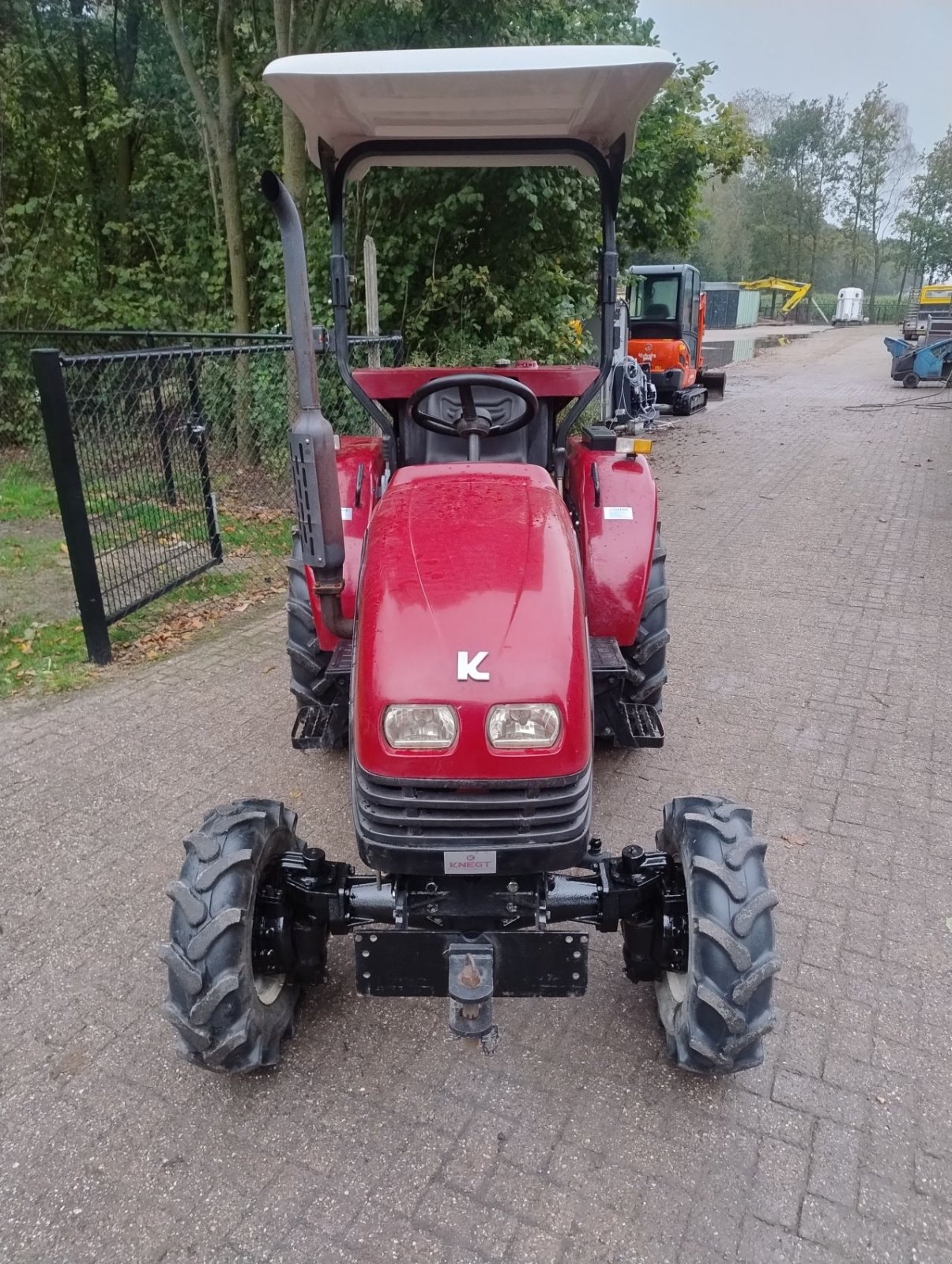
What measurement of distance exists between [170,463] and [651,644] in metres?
3.86

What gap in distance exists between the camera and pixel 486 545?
228 cm

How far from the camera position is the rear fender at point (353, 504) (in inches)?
127

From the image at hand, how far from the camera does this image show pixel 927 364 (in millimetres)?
19188

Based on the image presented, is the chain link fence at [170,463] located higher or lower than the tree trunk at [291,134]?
lower

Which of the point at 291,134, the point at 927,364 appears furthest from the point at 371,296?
the point at 927,364

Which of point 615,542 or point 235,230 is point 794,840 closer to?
point 615,542

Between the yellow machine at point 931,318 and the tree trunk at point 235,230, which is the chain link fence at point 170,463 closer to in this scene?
the tree trunk at point 235,230

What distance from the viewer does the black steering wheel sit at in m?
2.78

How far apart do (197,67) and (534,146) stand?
8197mm

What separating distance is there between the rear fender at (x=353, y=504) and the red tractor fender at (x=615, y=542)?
2.58ft

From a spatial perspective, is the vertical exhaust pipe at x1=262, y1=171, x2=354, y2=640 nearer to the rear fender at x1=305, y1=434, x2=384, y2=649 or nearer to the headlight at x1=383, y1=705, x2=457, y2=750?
the headlight at x1=383, y1=705, x2=457, y2=750

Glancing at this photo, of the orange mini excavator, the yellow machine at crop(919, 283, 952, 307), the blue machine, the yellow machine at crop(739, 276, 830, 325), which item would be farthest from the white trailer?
the orange mini excavator

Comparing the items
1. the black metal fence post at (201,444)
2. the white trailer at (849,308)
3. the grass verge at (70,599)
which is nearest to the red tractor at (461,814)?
the grass verge at (70,599)

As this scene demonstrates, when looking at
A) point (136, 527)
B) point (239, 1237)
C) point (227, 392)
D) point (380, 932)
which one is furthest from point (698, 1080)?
point (227, 392)
